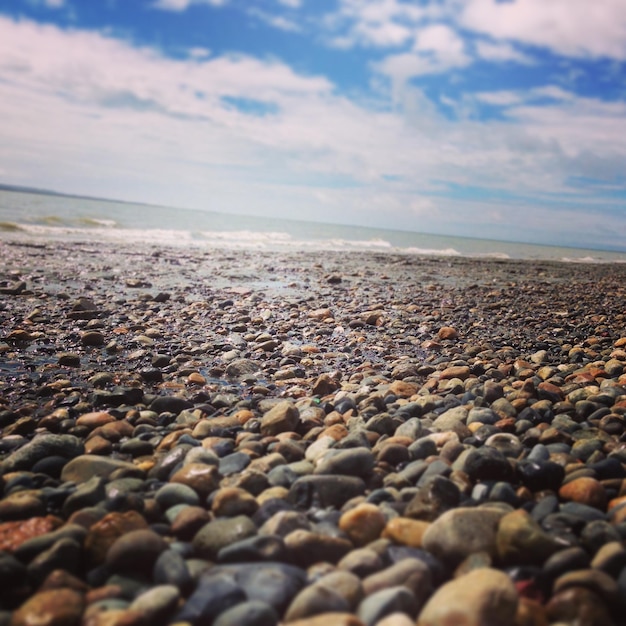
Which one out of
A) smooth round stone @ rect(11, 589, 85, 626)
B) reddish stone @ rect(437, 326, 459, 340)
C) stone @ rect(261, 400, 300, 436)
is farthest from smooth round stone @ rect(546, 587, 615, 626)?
reddish stone @ rect(437, 326, 459, 340)

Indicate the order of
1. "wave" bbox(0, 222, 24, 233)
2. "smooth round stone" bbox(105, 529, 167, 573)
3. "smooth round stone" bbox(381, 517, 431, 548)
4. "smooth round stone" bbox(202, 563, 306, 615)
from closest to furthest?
"smooth round stone" bbox(202, 563, 306, 615)
"smooth round stone" bbox(105, 529, 167, 573)
"smooth round stone" bbox(381, 517, 431, 548)
"wave" bbox(0, 222, 24, 233)

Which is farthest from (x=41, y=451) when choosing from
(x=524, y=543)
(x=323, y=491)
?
(x=524, y=543)

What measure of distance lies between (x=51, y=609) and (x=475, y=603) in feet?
5.15

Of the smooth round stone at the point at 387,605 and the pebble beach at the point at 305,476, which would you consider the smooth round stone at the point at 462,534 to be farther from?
the smooth round stone at the point at 387,605

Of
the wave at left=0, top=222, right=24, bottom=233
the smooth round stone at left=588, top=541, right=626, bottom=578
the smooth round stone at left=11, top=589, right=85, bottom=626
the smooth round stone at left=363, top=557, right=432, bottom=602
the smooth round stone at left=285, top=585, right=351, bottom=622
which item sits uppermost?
the wave at left=0, top=222, right=24, bottom=233

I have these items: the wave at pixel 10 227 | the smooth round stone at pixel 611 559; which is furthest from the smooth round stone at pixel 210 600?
the wave at pixel 10 227

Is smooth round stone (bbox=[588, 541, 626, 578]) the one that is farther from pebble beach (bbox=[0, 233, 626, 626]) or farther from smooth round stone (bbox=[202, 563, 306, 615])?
smooth round stone (bbox=[202, 563, 306, 615])

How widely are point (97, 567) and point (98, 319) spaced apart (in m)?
5.49

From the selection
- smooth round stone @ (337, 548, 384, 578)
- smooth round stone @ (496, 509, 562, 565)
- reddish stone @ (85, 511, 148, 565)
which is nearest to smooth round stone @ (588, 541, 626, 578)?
smooth round stone @ (496, 509, 562, 565)

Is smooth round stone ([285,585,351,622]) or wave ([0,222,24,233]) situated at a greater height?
wave ([0,222,24,233])

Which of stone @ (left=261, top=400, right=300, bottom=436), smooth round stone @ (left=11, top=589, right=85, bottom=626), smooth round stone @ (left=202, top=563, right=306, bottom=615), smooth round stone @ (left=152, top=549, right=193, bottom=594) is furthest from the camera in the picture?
stone @ (left=261, top=400, right=300, bottom=436)

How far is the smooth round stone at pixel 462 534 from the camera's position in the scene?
2.10 m

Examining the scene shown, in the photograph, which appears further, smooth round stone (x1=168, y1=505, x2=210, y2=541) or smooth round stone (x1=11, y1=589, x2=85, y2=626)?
smooth round stone (x1=168, y1=505, x2=210, y2=541)

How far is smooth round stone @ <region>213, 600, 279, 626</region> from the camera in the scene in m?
1.73
